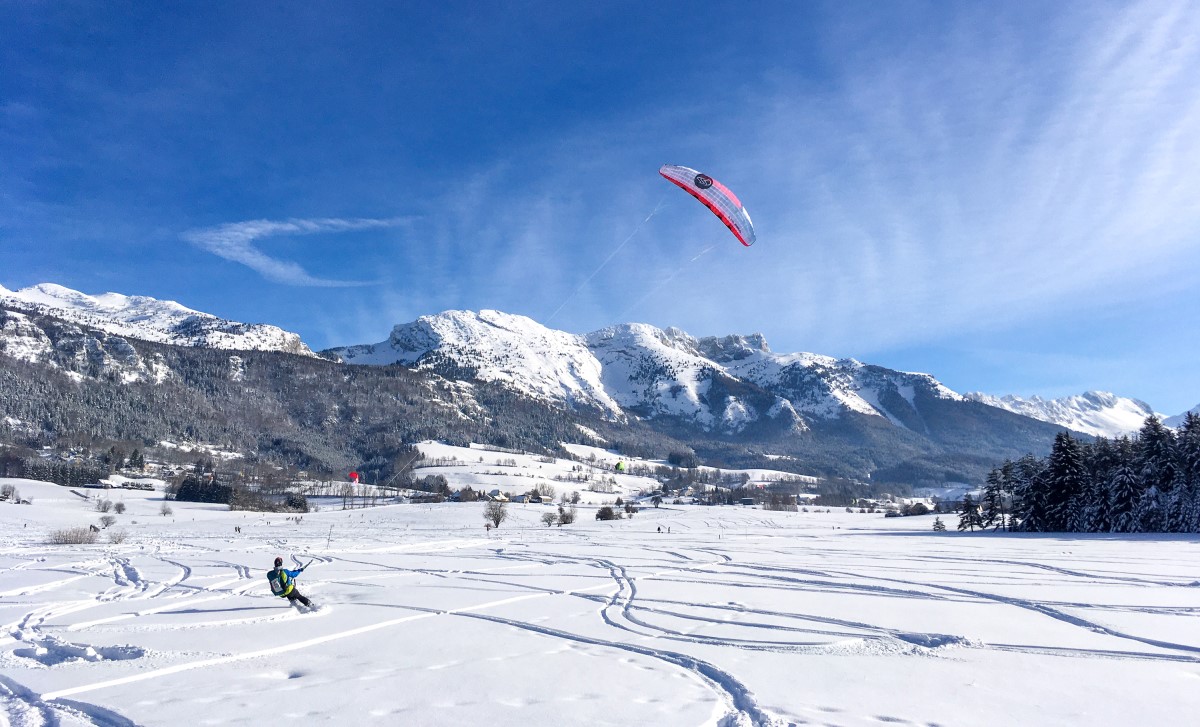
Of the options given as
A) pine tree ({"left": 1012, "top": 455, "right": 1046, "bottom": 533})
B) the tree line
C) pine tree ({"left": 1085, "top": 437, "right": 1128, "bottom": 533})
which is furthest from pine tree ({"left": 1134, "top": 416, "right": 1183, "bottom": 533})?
pine tree ({"left": 1012, "top": 455, "right": 1046, "bottom": 533})

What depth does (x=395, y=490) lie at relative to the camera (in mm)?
155000

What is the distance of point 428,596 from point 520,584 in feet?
10.6

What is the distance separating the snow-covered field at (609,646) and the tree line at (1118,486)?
2704 centimetres

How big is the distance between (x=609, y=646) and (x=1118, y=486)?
5085 cm

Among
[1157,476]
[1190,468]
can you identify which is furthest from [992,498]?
[1190,468]

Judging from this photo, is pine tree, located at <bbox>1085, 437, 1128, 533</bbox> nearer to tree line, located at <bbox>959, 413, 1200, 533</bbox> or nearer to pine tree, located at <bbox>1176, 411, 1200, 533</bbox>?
tree line, located at <bbox>959, 413, 1200, 533</bbox>

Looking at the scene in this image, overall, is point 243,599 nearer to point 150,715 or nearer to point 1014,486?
point 150,715

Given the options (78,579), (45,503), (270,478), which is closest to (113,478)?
(270,478)

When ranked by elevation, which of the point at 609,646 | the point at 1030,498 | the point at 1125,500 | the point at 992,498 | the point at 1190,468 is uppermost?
the point at 1190,468

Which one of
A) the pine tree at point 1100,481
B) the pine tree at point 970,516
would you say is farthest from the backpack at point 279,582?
the pine tree at point 970,516

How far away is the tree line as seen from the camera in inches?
1746

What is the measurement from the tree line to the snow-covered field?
27042 mm

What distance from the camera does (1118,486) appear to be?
46.4m

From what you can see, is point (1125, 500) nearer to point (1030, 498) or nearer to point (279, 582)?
point (1030, 498)
